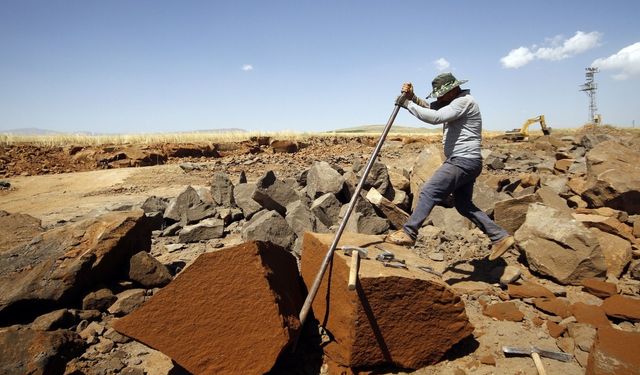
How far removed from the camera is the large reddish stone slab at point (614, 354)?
1962mm

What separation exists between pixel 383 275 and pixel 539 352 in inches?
Result: 49.1

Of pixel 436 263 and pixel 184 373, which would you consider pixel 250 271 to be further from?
pixel 436 263

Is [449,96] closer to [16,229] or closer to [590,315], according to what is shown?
[590,315]

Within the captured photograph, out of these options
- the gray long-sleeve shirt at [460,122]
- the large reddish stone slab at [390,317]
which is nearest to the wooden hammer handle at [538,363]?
the large reddish stone slab at [390,317]

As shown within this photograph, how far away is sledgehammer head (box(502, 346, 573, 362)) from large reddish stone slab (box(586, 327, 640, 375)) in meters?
0.27

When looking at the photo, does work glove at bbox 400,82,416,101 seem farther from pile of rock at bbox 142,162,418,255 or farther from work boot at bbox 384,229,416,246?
pile of rock at bbox 142,162,418,255

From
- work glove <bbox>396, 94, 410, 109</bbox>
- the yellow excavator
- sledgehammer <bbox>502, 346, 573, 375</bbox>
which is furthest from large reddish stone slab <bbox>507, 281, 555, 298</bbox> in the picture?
the yellow excavator

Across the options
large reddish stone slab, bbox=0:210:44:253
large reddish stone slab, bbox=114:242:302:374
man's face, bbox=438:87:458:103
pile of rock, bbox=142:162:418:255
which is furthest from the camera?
pile of rock, bbox=142:162:418:255

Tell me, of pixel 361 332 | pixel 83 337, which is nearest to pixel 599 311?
pixel 361 332

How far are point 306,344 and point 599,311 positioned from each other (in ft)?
7.78

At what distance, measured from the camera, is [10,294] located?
9.32ft

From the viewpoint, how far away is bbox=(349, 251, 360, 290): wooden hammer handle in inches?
86.4

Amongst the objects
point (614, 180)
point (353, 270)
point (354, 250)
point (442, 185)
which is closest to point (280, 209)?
point (442, 185)

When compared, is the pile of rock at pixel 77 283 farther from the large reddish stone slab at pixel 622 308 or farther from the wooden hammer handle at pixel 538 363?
the large reddish stone slab at pixel 622 308
